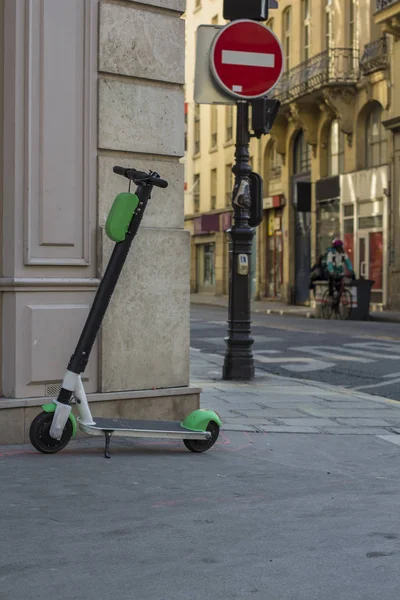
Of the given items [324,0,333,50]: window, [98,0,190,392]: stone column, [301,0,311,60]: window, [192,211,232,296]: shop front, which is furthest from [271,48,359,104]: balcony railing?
[98,0,190,392]: stone column

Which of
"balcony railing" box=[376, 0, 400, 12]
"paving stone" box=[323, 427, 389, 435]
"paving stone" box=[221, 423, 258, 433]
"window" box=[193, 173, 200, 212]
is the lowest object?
"paving stone" box=[323, 427, 389, 435]

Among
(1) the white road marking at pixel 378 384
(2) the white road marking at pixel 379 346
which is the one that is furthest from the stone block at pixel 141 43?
(2) the white road marking at pixel 379 346

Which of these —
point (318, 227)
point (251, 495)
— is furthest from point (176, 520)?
point (318, 227)

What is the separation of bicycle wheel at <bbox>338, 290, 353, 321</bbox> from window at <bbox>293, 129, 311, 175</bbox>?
12966mm

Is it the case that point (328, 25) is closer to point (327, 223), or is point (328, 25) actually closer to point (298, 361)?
point (327, 223)

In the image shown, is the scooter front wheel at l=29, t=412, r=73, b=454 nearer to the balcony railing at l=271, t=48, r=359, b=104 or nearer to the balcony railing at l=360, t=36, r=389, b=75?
the balcony railing at l=360, t=36, r=389, b=75

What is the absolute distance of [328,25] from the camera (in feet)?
114

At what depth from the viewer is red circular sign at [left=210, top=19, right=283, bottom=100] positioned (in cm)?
912

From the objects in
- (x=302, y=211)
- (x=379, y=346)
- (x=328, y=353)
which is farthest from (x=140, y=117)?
(x=302, y=211)

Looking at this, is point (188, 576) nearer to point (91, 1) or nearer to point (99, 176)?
point (99, 176)

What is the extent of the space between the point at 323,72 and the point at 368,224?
5628 mm

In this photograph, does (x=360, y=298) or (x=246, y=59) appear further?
(x=360, y=298)

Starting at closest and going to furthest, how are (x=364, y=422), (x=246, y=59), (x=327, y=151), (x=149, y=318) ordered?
(x=149, y=318) < (x=364, y=422) < (x=246, y=59) < (x=327, y=151)

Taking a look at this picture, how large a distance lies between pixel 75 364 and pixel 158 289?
117cm
